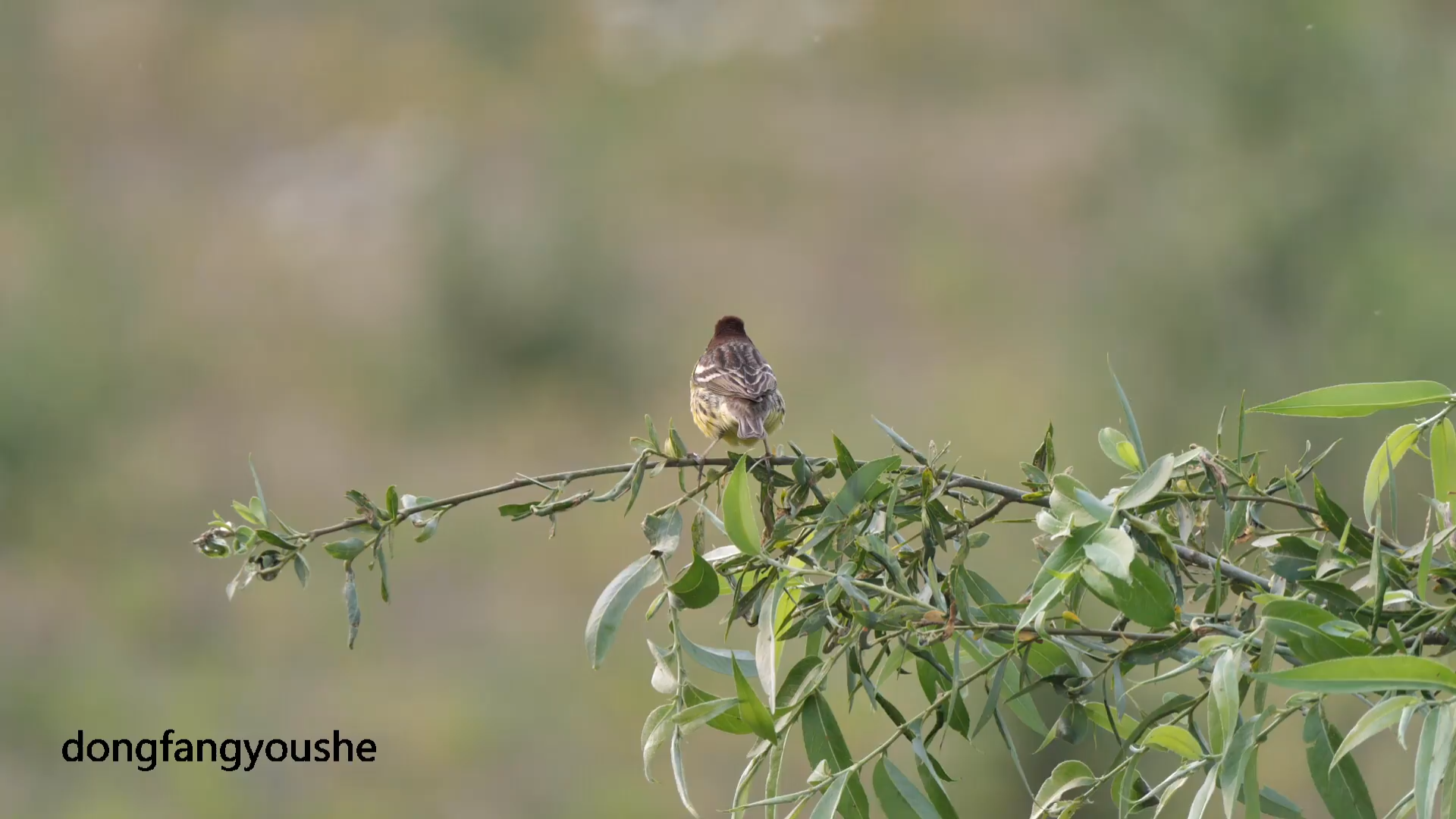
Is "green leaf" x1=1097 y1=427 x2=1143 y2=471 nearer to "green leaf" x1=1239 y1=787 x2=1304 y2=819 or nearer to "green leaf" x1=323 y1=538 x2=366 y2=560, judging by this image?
"green leaf" x1=1239 y1=787 x2=1304 y2=819

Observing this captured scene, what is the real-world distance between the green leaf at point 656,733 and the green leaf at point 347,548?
44 cm

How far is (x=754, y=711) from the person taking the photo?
1.57 meters

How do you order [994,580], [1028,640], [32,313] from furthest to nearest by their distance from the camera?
1. [32,313]
2. [994,580]
3. [1028,640]

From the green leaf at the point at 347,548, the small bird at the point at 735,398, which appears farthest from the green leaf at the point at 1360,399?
the small bird at the point at 735,398

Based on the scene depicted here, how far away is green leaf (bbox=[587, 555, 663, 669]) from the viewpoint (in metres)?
1.74

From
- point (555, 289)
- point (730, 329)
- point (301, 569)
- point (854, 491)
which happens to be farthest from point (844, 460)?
point (555, 289)

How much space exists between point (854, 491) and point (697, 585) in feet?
0.73

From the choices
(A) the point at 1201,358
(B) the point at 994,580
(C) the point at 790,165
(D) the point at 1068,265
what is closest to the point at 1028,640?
(B) the point at 994,580

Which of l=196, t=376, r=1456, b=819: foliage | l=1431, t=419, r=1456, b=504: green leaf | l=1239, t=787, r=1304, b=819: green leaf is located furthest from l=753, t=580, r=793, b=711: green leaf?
l=1431, t=419, r=1456, b=504: green leaf

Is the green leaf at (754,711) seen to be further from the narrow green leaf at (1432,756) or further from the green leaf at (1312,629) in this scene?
the narrow green leaf at (1432,756)

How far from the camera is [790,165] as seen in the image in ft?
59.7

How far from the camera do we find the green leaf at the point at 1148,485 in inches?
59.1

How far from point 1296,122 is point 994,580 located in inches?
282

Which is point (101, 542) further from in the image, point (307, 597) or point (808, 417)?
point (808, 417)
